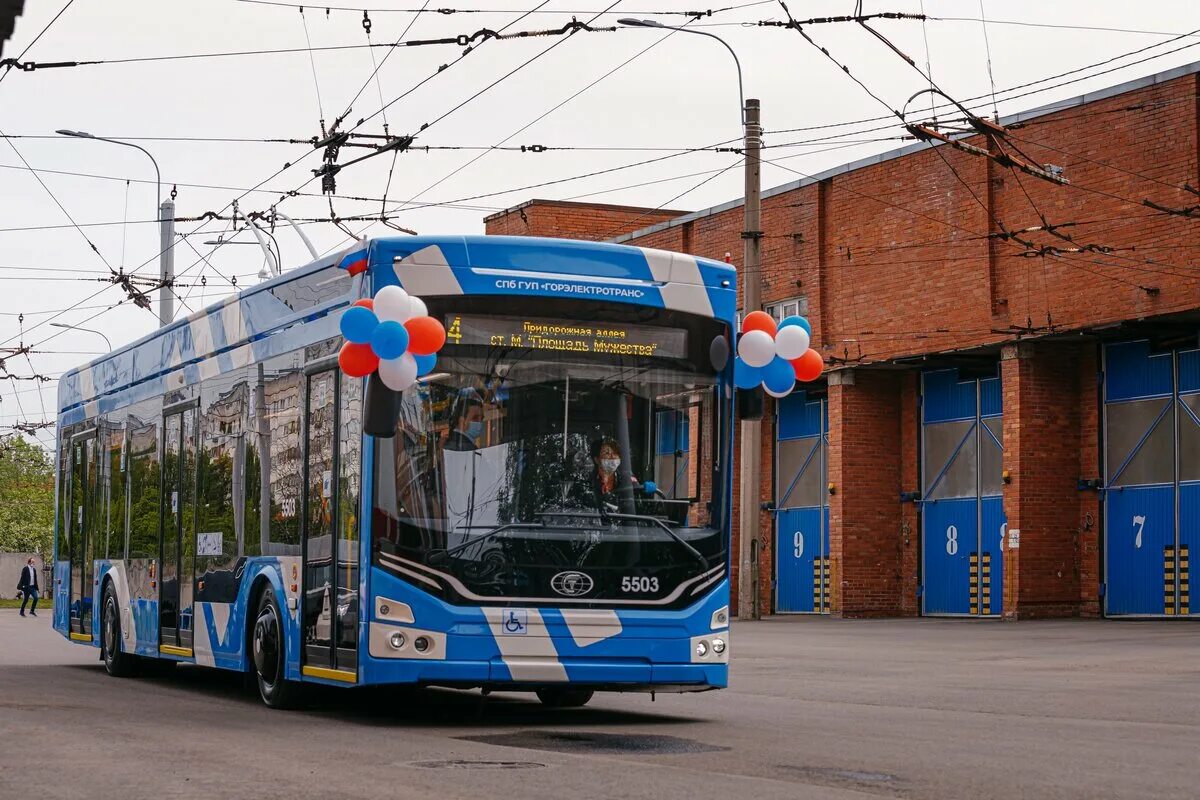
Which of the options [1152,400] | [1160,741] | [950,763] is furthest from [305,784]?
[1152,400]

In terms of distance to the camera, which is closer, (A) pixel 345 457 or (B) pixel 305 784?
(B) pixel 305 784

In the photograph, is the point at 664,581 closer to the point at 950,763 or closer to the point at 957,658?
the point at 950,763

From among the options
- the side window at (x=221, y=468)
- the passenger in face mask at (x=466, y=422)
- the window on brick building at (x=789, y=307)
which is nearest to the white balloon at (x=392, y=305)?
the passenger in face mask at (x=466, y=422)

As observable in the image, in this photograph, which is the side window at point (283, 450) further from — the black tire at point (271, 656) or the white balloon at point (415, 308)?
the white balloon at point (415, 308)

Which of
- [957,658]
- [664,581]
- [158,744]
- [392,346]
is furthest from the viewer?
[957,658]

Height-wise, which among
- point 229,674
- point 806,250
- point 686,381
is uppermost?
point 806,250

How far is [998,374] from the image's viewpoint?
35.5 m

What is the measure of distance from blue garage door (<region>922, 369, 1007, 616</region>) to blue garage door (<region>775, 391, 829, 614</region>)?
3.03m

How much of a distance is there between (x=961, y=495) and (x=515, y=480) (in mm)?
25448

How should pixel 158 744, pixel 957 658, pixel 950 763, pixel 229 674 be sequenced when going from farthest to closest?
1. pixel 957 658
2. pixel 229 674
3. pixel 158 744
4. pixel 950 763

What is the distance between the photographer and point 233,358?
1558 centimetres

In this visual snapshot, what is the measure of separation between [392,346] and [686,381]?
85.0 inches

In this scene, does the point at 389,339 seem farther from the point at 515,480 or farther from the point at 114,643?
the point at 114,643

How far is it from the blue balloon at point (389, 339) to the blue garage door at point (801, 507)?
28.9 metres
